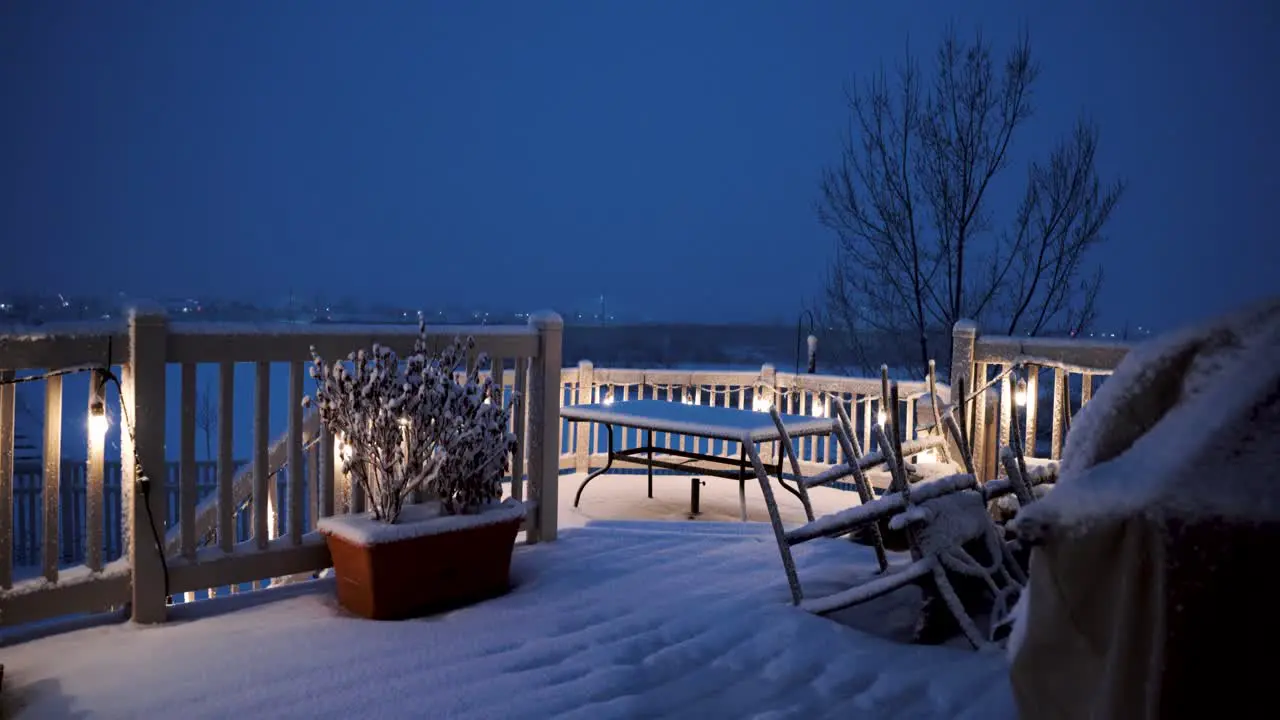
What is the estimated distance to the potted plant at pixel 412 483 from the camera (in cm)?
333

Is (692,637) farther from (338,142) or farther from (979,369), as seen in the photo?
(338,142)

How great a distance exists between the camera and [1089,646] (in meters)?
1.29

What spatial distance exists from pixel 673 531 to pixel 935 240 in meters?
8.69

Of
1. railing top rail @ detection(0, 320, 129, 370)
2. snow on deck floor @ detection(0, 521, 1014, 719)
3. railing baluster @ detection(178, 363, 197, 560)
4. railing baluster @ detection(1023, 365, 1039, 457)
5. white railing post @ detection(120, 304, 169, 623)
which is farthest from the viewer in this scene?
railing baluster @ detection(1023, 365, 1039, 457)

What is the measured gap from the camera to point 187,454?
327 cm

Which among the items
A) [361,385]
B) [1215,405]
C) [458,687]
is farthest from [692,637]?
[1215,405]

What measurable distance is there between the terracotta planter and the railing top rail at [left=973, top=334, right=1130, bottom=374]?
8.70 ft

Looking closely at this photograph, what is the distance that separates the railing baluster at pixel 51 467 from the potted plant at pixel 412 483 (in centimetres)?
→ 83

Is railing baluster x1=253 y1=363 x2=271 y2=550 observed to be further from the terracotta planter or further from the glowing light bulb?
the glowing light bulb

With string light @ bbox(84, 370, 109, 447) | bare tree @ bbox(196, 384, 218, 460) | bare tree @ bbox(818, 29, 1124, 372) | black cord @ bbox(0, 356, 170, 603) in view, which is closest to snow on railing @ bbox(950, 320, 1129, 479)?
black cord @ bbox(0, 356, 170, 603)

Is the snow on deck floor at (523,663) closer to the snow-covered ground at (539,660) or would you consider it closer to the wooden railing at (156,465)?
the snow-covered ground at (539,660)

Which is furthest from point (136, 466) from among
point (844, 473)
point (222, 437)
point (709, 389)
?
point (709, 389)

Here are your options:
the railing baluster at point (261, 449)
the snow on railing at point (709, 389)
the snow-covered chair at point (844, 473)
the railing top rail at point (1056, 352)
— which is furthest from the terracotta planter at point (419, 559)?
the snow on railing at point (709, 389)

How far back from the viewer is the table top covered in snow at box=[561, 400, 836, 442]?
16.0ft
